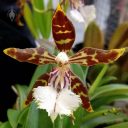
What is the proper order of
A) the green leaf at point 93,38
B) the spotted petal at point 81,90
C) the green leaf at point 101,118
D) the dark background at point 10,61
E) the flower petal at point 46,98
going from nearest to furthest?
the flower petal at point 46,98 < the spotted petal at point 81,90 < the green leaf at point 101,118 < the dark background at point 10,61 < the green leaf at point 93,38

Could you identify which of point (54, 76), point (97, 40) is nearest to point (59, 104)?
point (54, 76)

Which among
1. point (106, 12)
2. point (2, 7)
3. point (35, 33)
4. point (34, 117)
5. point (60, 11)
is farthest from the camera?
point (106, 12)

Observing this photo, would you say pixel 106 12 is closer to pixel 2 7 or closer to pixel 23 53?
pixel 2 7

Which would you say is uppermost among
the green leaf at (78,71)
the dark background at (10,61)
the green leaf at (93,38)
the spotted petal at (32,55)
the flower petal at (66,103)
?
the green leaf at (93,38)

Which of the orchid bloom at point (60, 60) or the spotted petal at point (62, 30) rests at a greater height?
the spotted petal at point (62, 30)

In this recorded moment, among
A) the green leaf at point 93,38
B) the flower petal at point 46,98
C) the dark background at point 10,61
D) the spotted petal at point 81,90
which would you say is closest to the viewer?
the flower petal at point 46,98

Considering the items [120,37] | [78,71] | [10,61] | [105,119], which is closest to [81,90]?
[78,71]

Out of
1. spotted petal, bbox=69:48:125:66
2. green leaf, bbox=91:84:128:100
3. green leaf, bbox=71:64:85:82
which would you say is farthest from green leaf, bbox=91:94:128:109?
spotted petal, bbox=69:48:125:66

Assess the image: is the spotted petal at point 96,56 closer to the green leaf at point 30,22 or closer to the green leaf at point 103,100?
the green leaf at point 103,100

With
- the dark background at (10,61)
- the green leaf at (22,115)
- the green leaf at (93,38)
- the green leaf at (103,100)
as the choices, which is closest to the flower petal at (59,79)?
the green leaf at (22,115)
